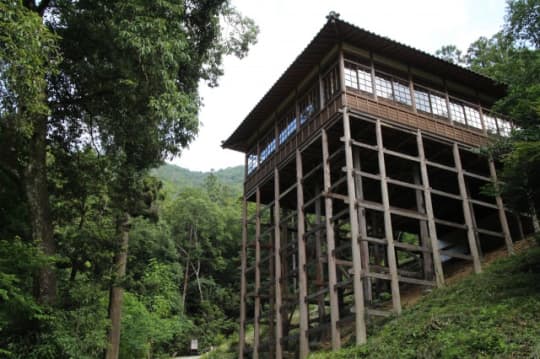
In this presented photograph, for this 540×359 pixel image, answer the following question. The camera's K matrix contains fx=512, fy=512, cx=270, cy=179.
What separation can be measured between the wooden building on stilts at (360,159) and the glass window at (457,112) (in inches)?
2.2

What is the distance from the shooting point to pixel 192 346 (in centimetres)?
3362

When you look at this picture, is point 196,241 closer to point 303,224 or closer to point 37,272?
point 303,224

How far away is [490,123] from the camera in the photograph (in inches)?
829

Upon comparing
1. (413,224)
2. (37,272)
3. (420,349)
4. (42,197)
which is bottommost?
(420,349)

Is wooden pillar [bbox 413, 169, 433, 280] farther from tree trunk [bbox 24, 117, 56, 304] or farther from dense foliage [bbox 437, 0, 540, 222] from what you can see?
tree trunk [bbox 24, 117, 56, 304]

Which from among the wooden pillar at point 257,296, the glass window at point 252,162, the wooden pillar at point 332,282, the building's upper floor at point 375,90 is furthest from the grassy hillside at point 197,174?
the wooden pillar at point 332,282

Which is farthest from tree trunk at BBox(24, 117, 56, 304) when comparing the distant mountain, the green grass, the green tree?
the distant mountain

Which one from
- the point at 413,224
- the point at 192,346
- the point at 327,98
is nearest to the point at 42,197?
the point at 327,98

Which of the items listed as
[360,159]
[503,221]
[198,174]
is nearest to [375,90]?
[360,159]

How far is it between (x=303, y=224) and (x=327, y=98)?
4566 mm

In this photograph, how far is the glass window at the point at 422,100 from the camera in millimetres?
19000

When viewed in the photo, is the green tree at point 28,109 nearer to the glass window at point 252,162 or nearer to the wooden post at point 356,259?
the wooden post at point 356,259

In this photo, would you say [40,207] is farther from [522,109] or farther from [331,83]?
[522,109]

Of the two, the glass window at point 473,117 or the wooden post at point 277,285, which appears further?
the glass window at point 473,117
